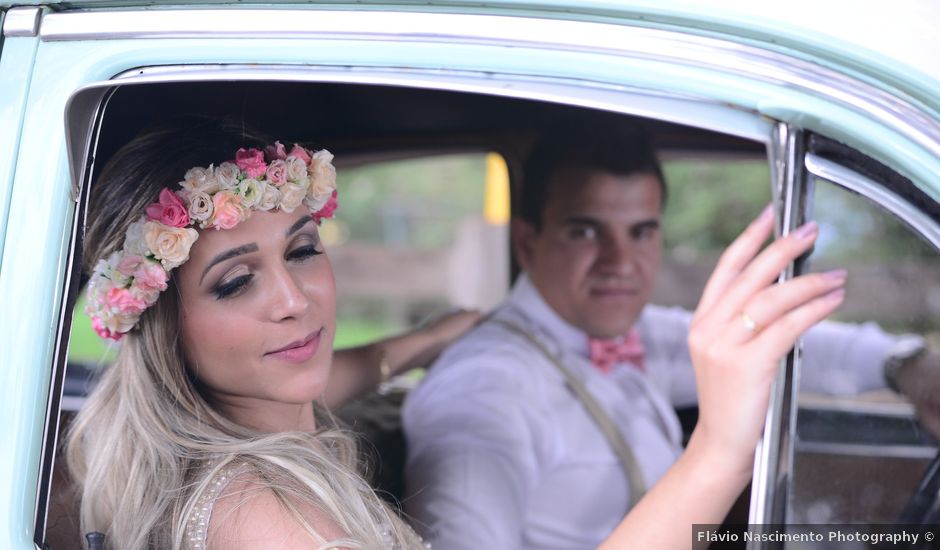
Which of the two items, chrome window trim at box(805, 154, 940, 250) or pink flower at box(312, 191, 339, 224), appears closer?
chrome window trim at box(805, 154, 940, 250)

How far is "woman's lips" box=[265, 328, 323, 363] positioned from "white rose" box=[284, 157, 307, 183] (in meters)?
0.27

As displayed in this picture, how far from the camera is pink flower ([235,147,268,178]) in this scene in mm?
1541

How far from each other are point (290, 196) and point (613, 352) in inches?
59.6

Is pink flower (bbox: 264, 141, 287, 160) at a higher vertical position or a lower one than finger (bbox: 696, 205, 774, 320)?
higher

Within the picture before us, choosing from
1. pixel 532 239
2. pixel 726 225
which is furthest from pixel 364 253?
pixel 532 239

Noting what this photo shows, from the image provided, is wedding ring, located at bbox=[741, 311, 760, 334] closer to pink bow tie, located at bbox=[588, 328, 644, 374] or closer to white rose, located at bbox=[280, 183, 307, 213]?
white rose, located at bbox=[280, 183, 307, 213]

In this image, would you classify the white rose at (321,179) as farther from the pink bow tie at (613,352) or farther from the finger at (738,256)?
the pink bow tie at (613,352)

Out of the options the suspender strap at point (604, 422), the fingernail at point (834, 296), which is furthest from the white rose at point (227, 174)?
the suspender strap at point (604, 422)

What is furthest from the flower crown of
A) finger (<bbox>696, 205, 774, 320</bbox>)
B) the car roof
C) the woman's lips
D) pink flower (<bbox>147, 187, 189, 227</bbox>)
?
finger (<bbox>696, 205, 774, 320</bbox>)

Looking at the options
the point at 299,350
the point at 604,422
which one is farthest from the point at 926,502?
the point at 299,350

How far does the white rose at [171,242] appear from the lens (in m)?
1.47

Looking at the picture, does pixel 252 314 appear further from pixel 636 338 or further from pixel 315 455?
pixel 636 338

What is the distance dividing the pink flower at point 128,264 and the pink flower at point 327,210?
13.1 inches

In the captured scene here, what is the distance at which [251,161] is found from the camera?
1.55m
